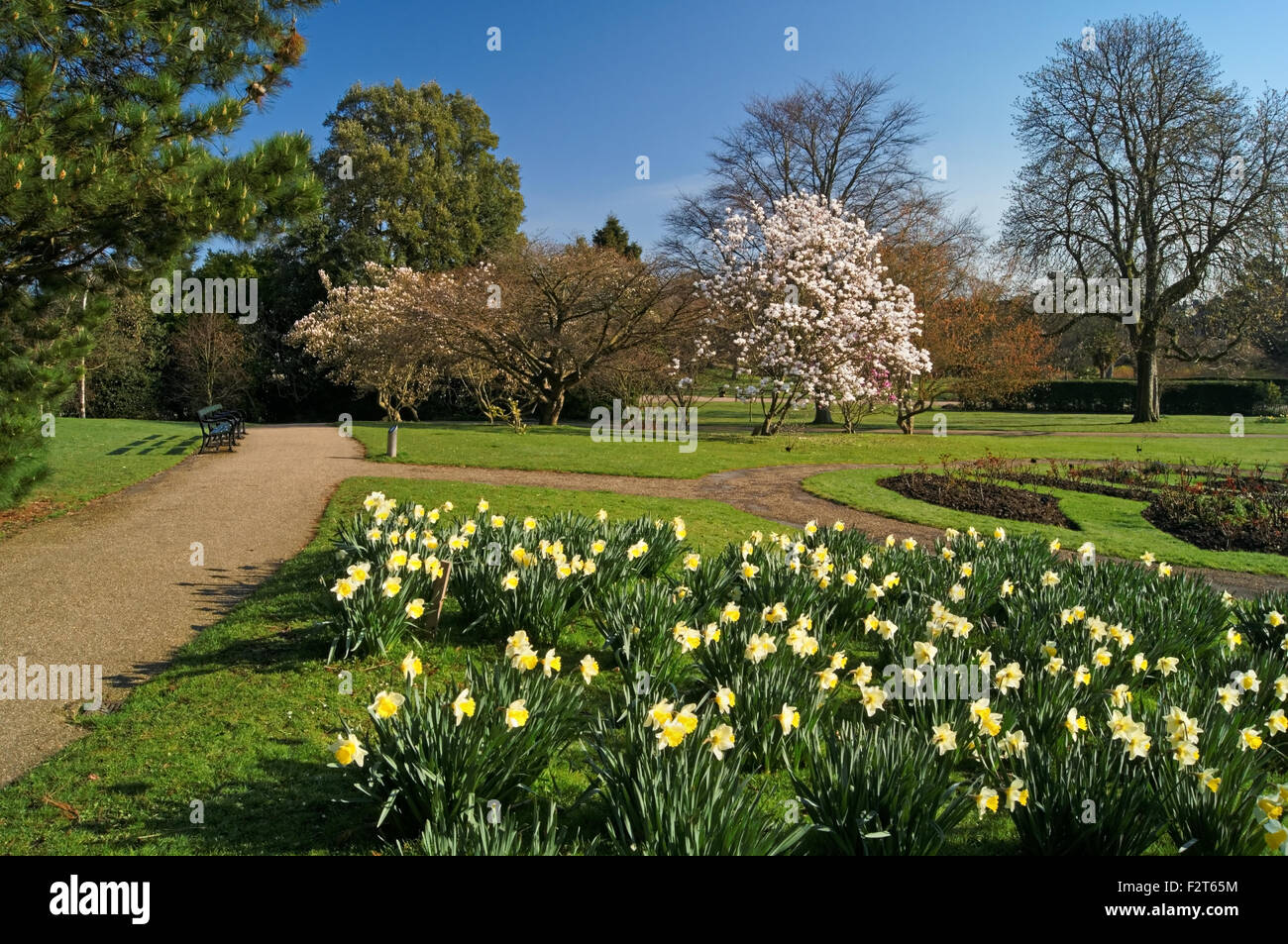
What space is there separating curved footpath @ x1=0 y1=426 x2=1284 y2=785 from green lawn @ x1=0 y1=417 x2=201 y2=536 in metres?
0.40

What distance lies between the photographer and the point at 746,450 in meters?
18.5

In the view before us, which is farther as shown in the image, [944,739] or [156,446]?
[156,446]

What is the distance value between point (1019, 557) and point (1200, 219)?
26.3 m

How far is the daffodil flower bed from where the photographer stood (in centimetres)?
269

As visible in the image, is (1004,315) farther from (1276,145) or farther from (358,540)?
(358,540)

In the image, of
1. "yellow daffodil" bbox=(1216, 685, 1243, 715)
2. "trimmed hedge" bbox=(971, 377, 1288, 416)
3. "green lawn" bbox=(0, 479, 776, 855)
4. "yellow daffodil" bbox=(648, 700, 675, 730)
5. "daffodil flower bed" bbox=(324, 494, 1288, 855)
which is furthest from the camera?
"trimmed hedge" bbox=(971, 377, 1288, 416)

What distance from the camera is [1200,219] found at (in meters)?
25.8

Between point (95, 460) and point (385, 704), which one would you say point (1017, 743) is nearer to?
point (385, 704)

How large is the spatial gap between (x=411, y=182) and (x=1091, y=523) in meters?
33.6

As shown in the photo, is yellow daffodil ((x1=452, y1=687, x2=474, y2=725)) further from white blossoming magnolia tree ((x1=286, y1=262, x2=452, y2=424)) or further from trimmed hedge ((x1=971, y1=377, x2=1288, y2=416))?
trimmed hedge ((x1=971, y1=377, x2=1288, y2=416))

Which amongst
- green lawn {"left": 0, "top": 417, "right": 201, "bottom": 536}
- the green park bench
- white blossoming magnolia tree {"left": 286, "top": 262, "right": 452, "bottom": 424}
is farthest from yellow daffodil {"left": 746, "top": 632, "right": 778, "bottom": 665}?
white blossoming magnolia tree {"left": 286, "top": 262, "right": 452, "bottom": 424}

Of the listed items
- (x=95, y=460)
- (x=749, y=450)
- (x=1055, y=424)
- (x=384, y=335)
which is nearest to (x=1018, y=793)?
(x=95, y=460)

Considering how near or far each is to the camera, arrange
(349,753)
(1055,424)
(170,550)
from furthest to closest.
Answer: (1055,424) → (170,550) → (349,753)
